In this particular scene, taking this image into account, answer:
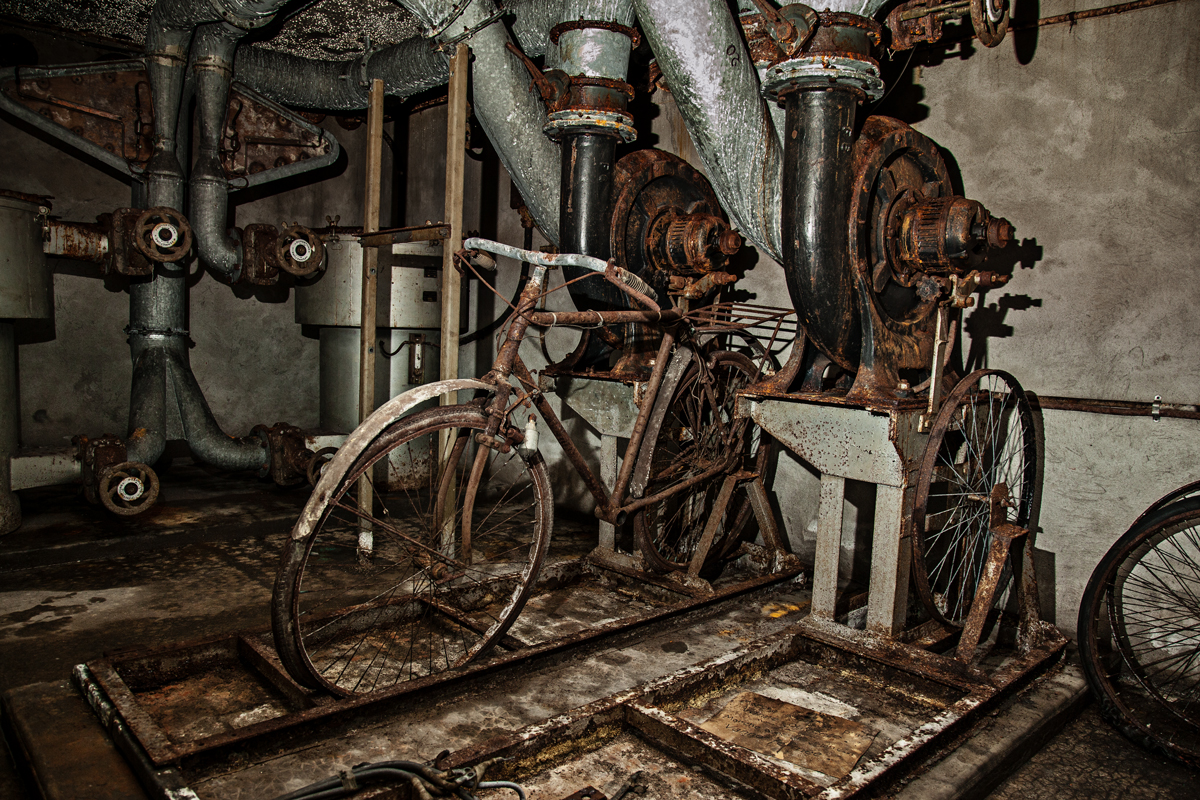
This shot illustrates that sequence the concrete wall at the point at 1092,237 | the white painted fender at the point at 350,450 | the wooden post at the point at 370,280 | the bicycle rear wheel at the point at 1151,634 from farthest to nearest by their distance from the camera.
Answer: the wooden post at the point at 370,280, the concrete wall at the point at 1092,237, the bicycle rear wheel at the point at 1151,634, the white painted fender at the point at 350,450

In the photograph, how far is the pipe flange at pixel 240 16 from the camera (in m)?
4.50

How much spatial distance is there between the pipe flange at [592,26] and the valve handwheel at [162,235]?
2.68m

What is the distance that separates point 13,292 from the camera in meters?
4.25

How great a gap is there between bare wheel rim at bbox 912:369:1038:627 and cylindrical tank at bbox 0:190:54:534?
466 cm

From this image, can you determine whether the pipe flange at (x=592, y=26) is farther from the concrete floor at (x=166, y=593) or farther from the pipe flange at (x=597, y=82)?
the concrete floor at (x=166, y=593)

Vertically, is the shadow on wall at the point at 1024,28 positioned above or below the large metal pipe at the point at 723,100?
above

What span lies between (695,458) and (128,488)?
339 cm

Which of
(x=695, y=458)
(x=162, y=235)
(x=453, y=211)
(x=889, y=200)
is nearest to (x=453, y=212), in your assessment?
(x=453, y=211)

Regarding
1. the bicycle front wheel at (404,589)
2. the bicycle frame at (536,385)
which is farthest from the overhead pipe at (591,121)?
the bicycle front wheel at (404,589)

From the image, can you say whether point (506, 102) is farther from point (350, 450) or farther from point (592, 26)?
point (350, 450)

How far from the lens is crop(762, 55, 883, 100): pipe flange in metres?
2.88

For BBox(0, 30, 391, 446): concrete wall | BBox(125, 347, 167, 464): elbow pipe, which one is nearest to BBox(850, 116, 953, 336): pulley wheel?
BBox(125, 347, 167, 464): elbow pipe

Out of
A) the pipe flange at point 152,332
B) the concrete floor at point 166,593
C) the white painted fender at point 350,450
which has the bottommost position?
the concrete floor at point 166,593

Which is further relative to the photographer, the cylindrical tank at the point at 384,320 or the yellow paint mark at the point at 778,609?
the cylindrical tank at the point at 384,320
